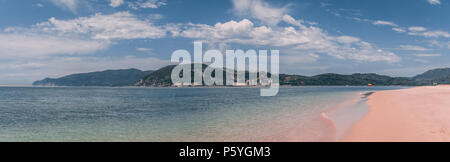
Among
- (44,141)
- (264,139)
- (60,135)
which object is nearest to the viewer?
(264,139)

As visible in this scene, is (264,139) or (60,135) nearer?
(264,139)

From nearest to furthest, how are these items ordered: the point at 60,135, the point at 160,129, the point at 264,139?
the point at 264,139 < the point at 60,135 < the point at 160,129

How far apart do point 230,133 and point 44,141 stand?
10588 mm
